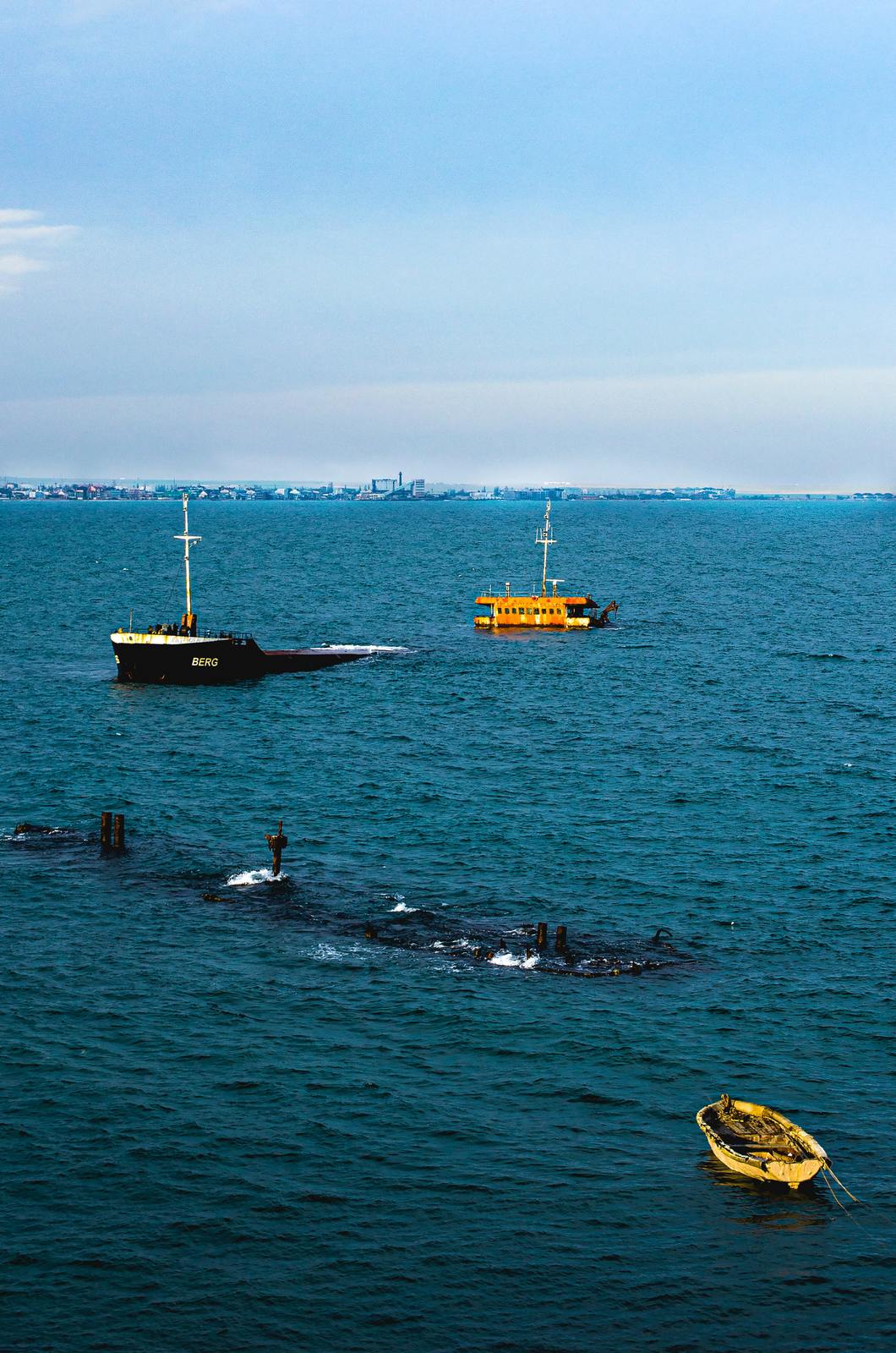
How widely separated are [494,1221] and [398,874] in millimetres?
32348

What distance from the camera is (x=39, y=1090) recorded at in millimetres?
50250

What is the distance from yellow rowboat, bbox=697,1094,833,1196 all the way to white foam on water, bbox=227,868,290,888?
31.6 meters

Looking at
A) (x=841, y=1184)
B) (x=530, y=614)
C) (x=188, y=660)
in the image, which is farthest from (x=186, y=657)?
(x=841, y=1184)

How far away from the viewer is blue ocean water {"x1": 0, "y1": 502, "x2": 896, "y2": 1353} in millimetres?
39344

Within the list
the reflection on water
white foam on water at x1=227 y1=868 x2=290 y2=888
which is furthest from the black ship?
the reflection on water

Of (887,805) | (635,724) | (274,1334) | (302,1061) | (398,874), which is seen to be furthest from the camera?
(635,724)

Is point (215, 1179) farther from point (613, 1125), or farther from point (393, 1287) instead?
point (613, 1125)

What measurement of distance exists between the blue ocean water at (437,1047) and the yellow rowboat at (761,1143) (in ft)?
2.90

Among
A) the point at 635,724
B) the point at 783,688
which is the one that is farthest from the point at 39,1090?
the point at 783,688

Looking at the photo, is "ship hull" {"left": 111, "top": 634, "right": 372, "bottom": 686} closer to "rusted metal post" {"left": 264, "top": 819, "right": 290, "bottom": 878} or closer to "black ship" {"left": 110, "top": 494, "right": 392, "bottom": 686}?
"black ship" {"left": 110, "top": 494, "right": 392, "bottom": 686}

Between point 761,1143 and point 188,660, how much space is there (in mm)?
100558

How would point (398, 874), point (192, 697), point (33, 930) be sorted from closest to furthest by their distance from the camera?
1. point (33, 930)
2. point (398, 874)
3. point (192, 697)

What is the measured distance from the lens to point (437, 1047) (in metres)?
53.6

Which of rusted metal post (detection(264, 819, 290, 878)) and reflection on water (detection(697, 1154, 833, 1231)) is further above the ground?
rusted metal post (detection(264, 819, 290, 878))
